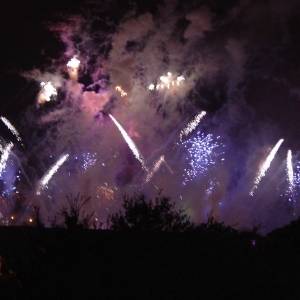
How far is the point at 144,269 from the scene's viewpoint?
277 inches

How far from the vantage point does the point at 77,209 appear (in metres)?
8.98

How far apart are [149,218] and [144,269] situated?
148cm

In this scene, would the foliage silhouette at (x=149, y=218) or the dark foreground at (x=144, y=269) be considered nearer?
the dark foreground at (x=144, y=269)

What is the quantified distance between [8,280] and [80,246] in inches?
74.7

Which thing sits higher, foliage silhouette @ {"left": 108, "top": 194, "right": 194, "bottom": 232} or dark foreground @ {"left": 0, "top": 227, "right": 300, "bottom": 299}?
foliage silhouette @ {"left": 108, "top": 194, "right": 194, "bottom": 232}

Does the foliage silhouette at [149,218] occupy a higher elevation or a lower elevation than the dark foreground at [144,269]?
higher

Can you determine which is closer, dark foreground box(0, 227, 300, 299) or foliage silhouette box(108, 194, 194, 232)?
dark foreground box(0, 227, 300, 299)

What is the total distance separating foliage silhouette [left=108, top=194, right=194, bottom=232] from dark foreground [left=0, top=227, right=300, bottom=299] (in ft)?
0.95

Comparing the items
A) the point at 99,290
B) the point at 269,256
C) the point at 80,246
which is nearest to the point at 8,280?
the point at 80,246

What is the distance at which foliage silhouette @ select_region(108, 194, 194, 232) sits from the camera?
26.7 ft

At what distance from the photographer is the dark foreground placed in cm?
686

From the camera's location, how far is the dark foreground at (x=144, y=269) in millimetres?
6863

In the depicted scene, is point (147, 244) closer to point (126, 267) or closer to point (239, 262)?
point (126, 267)

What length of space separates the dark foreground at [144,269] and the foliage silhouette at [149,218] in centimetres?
29
